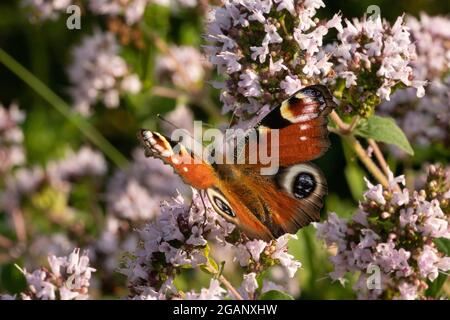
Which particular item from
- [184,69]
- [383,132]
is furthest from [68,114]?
[383,132]

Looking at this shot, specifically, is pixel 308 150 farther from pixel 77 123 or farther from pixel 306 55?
pixel 77 123

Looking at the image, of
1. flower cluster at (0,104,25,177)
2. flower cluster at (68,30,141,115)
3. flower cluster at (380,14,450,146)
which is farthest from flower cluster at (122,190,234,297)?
flower cluster at (0,104,25,177)

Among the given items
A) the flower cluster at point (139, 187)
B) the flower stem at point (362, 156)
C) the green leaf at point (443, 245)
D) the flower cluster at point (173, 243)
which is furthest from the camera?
the flower cluster at point (139, 187)

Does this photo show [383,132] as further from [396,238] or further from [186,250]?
[186,250]

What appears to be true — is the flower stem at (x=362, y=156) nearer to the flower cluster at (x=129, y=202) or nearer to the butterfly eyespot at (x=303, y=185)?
the butterfly eyespot at (x=303, y=185)

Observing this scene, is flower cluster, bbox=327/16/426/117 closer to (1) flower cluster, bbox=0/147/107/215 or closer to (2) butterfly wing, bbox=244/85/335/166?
(2) butterfly wing, bbox=244/85/335/166

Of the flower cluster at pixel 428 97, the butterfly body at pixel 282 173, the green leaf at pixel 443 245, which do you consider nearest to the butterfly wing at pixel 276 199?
the butterfly body at pixel 282 173
